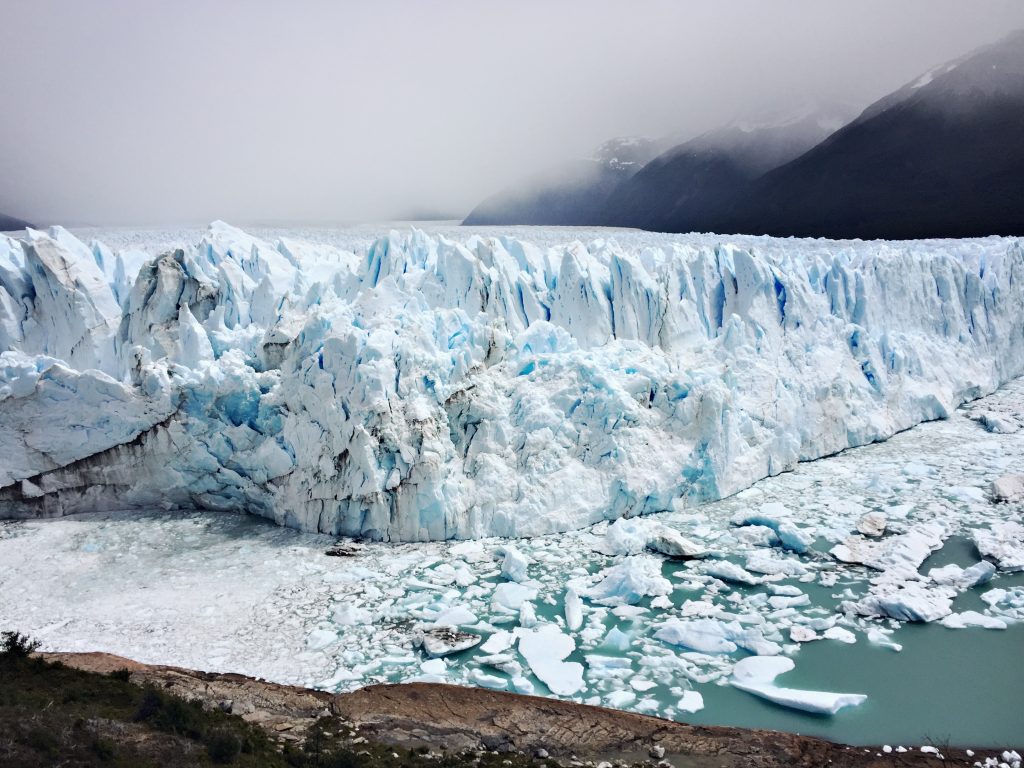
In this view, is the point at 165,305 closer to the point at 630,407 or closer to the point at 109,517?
the point at 109,517

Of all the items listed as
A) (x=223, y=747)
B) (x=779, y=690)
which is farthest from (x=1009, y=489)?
(x=223, y=747)

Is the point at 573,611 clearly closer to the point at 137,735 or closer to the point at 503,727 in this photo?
the point at 503,727

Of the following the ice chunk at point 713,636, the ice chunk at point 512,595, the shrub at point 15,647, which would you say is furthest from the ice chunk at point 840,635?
the shrub at point 15,647

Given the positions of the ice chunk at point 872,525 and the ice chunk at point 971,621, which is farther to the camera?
the ice chunk at point 872,525

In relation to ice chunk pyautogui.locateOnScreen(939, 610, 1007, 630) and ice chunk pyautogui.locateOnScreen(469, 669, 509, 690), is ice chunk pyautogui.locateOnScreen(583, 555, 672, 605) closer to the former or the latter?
ice chunk pyautogui.locateOnScreen(469, 669, 509, 690)

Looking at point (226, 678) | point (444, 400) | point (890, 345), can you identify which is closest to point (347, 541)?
point (444, 400)

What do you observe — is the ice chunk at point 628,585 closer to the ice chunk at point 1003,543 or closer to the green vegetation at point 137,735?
the green vegetation at point 137,735

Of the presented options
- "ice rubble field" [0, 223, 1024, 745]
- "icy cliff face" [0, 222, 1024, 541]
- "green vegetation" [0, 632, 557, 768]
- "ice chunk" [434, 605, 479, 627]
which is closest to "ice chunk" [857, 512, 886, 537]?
"ice rubble field" [0, 223, 1024, 745]
